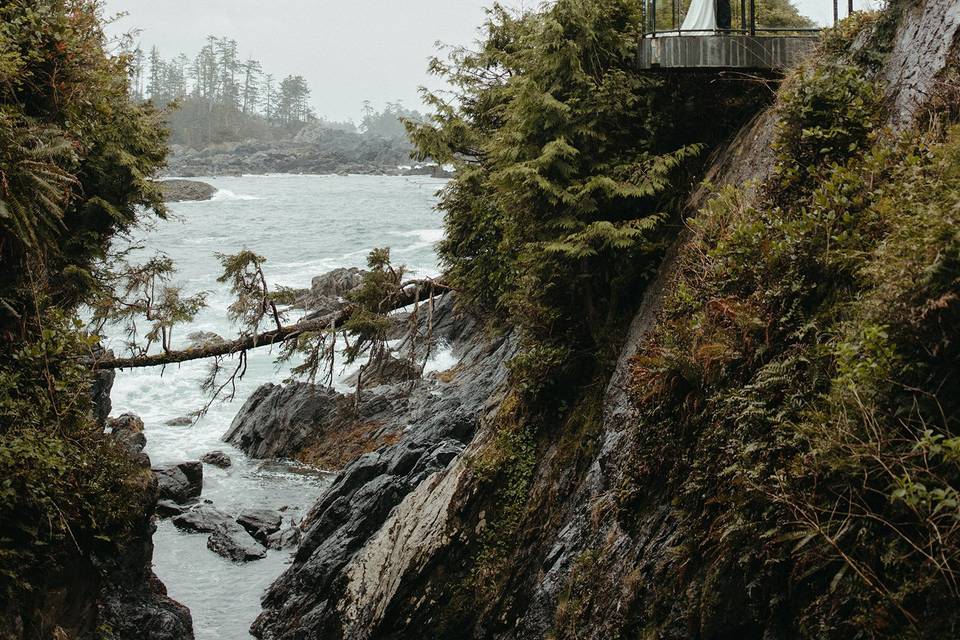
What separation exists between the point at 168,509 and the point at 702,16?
16.7 m

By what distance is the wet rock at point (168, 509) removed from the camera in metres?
19.4

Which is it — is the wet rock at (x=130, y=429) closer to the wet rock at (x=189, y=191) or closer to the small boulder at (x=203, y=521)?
the small boulder at (x=203, y=521)

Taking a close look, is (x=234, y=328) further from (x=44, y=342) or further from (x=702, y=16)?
(x=702, y=16)

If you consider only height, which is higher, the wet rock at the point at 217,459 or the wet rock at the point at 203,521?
the wet rock at the point at 217,459

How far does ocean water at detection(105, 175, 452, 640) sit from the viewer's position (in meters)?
16.5

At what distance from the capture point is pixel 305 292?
37.5 metres

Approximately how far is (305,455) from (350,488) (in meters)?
7.67

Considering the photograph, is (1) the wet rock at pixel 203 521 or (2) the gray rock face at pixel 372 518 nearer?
(2) the gray rock face at pixel 372 518

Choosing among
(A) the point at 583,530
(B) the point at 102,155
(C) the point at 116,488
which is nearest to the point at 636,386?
(A) the point at 583,530

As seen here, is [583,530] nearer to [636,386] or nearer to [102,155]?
[636,386]

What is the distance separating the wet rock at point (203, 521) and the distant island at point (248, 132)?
8333 cm

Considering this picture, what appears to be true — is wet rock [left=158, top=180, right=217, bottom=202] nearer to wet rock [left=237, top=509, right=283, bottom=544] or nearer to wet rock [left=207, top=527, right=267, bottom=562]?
wet rock [left=237, top=509, right=283, bottom=544]

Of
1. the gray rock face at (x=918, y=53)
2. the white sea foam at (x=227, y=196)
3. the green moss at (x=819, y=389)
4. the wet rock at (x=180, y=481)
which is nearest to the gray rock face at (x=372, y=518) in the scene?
the wet rock at (x=180, y=481)

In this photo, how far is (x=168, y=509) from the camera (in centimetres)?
1955
